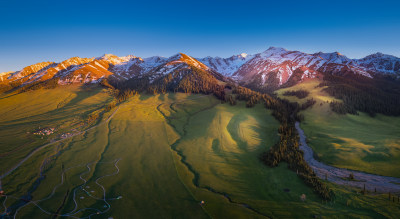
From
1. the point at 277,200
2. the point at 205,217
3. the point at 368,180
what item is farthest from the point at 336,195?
the point at 205,217

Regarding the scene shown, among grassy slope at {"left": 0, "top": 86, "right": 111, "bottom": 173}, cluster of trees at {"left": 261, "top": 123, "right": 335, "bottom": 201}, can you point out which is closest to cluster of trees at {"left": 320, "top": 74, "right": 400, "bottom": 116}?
cluster of trees at {"left": 261, "top": 123, "right": 335, "bottom": 201}

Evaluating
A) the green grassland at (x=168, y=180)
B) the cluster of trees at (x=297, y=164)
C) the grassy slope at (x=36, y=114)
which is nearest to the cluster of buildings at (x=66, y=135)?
the grassy slope at (x=36, y=114)

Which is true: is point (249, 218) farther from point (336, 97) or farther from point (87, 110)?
point (336, 97)

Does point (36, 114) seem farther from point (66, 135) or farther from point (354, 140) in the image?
point (354, 140)

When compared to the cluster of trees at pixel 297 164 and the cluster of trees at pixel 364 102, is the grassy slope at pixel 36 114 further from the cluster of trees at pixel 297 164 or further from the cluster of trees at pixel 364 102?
the cluster of trees at pixel 364 102

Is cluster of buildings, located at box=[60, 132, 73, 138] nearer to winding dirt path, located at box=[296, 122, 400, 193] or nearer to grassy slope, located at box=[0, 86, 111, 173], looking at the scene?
Result: grassy slope, located at box=[0, 86, 111, 173]

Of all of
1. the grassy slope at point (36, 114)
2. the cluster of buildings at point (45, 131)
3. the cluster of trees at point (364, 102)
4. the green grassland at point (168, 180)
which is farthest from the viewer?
the cluster of trees at point (364, 102)

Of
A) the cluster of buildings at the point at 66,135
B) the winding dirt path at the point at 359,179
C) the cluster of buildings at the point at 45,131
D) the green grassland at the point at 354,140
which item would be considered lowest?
the winding dirt path at the point at 359,179
